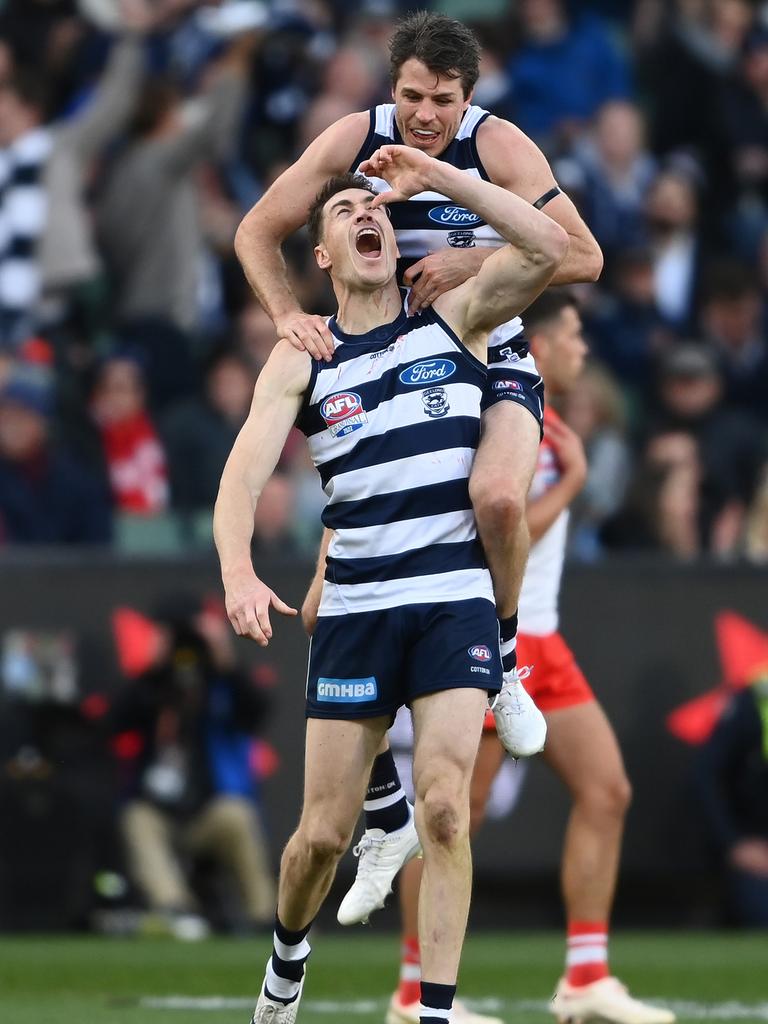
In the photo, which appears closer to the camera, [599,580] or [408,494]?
[408,494]

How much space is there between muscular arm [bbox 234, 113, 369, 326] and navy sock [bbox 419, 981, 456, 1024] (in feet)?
7.13

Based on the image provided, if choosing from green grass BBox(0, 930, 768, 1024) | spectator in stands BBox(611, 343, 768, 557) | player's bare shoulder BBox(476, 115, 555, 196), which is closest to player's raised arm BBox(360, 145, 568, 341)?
player's bare shoulder BBox(476, 115, 555, 196)

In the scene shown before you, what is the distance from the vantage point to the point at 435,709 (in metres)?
6.27

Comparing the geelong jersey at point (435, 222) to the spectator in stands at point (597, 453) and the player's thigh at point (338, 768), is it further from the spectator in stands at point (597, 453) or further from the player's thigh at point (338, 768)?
the spectator in stands at point (597, 453)

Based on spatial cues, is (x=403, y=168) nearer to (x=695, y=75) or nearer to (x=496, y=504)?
(x=496, y=504)

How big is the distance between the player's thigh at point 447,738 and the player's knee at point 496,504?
52 centimetres

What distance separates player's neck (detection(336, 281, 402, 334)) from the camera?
21.8 feet

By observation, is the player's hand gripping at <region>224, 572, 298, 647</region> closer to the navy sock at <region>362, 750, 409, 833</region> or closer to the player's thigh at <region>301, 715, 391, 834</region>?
the player's thigh at <region>301, 715, 391, 834</region>

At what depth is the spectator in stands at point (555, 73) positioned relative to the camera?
51.5 feet

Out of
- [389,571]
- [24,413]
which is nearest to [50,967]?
[24,413]

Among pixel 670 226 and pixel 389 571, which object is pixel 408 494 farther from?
pixel 670 226

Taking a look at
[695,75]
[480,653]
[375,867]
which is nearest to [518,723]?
[480,653]

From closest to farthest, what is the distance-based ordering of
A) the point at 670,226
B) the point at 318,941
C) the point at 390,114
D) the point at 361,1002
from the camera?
the point at 390,114 → the point at 361,1002 → the point at 318,941 → the point at 670,226

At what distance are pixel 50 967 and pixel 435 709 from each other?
14.0 ft
